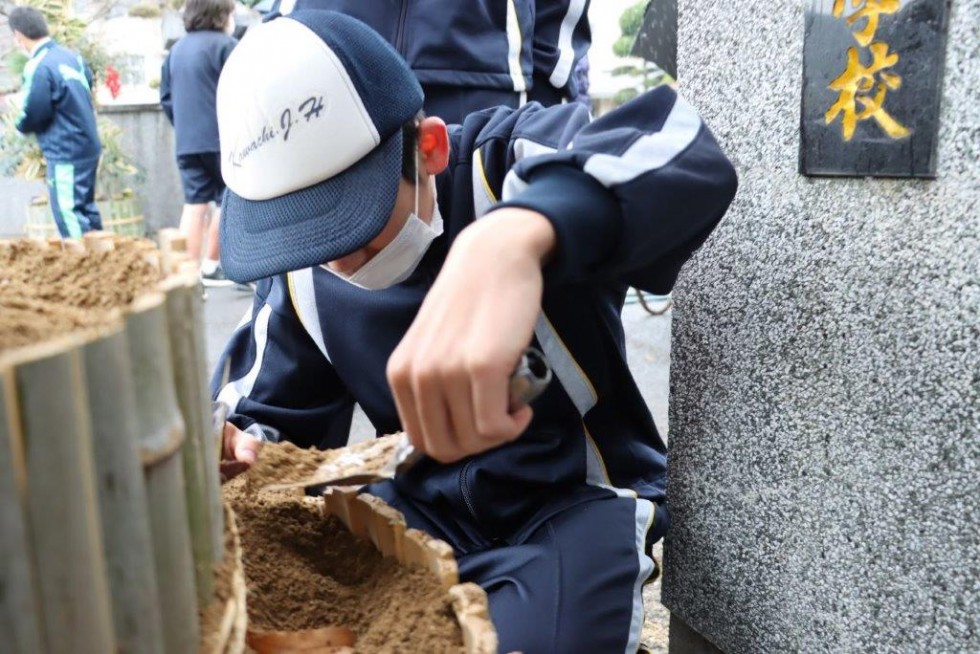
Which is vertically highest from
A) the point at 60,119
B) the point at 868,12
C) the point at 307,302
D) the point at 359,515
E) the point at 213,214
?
the point at 868,12

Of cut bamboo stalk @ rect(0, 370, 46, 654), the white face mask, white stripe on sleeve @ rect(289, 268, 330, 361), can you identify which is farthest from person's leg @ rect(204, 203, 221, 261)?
cut bamboo stalk @ rect(0, 370, 46, 654)

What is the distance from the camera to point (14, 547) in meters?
0.53

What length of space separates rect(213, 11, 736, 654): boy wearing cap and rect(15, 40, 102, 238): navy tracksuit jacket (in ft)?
14.3

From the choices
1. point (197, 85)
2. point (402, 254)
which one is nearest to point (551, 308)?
point (402, 254)

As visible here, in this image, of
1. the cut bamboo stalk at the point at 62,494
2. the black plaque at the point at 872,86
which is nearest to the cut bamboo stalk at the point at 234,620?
the cut bamboo stalk at the point at 62,494

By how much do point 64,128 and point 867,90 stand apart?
17.9 feet

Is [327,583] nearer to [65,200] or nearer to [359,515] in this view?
[359,515]

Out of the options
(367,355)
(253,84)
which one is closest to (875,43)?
(253,84)

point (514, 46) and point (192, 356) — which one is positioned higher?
point (514, 46)

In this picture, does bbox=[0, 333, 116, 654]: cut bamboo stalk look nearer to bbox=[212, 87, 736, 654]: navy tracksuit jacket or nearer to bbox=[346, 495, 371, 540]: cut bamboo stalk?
bbox=[346, 495, 371, 540]: cut bamboo stalk

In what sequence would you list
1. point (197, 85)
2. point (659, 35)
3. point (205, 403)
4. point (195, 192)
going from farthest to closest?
point (195, 192)
point (197, 85)
point (659, 35)
point (205, 403)

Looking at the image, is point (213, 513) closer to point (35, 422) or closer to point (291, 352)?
point (35, 422)

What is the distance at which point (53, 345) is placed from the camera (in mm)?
528

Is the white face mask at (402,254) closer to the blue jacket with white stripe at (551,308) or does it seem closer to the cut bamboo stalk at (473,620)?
the blue jacket with white stripe at (551,308)
